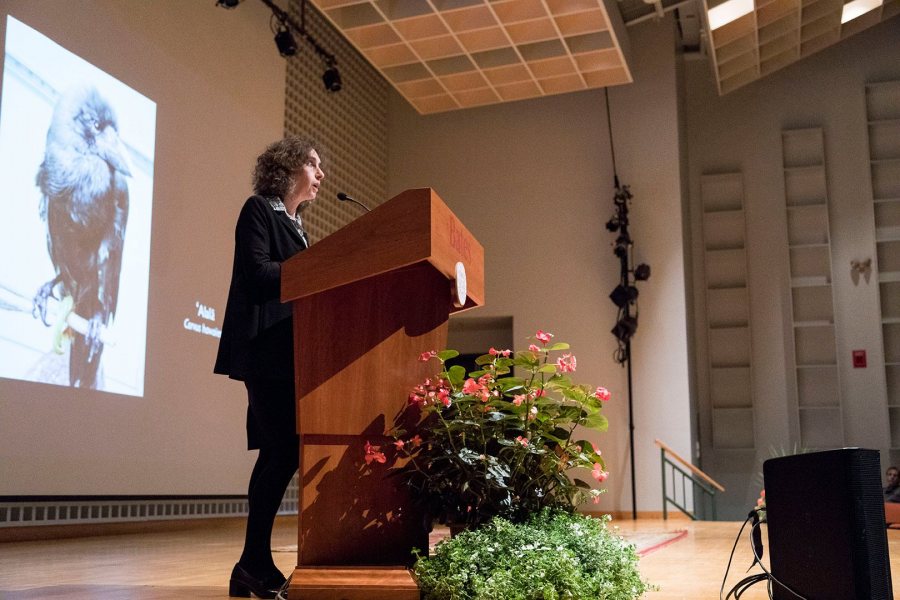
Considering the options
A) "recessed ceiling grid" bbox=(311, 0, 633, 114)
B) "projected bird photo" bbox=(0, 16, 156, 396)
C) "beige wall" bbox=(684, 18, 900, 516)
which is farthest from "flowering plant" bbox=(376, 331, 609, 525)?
"beige wall" bbox=(684, 18, 900, 516)

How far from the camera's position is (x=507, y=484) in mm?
1776

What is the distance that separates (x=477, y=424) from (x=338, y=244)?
0.44m

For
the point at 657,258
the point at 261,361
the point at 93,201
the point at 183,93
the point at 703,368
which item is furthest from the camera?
the point at 703,368

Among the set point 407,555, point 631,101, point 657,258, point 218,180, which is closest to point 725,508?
point 657,258

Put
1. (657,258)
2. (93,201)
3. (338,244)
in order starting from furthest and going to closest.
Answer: (657,258)
(93,201)
(338,244)

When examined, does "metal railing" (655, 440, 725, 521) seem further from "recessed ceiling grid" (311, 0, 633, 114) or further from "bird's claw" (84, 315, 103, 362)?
"bird's claw" (84, 315, 103, 362)

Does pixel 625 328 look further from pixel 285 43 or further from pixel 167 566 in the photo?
pixel 167 566

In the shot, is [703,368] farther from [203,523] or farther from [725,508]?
[203,523]

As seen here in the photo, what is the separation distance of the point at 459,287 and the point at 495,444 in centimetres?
32

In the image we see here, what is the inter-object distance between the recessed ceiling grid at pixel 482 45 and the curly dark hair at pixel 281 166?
441 centimetres

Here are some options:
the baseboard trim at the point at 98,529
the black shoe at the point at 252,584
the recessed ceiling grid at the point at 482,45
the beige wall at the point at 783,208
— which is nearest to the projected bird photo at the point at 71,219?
the baseboard trim at the point at 98,529

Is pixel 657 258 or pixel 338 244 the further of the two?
pixel 657 258

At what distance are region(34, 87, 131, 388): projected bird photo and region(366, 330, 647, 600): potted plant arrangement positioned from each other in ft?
10.8

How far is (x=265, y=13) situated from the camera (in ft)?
22.9
